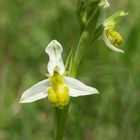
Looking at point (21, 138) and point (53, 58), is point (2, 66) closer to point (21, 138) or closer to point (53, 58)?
point (21, 138)

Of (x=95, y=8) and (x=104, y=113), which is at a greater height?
(x=95, y=8)

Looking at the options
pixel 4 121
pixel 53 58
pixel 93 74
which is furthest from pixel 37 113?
pixel 53 58

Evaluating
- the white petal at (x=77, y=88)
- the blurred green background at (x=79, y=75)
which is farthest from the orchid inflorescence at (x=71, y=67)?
the blurred green background at (x=79, y=75)

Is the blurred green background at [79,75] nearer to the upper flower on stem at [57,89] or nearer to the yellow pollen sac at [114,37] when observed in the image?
the yellow pollen sac at [114,37]

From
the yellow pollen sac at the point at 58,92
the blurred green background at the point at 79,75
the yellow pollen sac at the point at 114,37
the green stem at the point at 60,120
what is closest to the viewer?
the yellow pollen sac at the point at 58,92

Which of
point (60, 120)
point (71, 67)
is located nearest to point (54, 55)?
point (71, 67)

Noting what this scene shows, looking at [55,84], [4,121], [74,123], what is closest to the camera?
[55,84]

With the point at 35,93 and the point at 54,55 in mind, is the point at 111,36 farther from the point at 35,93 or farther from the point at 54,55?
the point at 35,93

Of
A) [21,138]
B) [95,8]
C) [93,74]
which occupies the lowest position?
[21,138]
